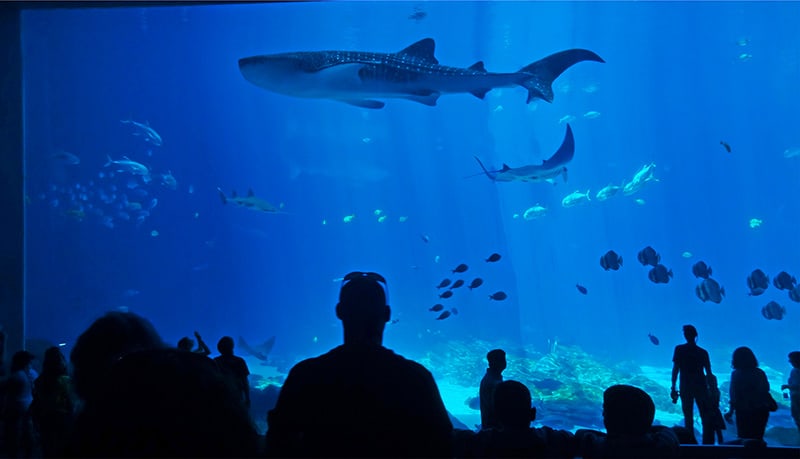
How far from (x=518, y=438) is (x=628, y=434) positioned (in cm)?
40

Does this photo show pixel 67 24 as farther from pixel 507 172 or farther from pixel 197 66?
pixel 507 172

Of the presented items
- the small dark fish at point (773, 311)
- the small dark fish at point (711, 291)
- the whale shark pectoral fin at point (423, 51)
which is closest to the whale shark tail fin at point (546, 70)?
the whale shark pectoral fin at point (423, 51)

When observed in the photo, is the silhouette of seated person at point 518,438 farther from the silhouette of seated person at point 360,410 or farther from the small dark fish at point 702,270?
the small dark fish at point 702,270

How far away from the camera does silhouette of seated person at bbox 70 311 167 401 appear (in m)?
1.48

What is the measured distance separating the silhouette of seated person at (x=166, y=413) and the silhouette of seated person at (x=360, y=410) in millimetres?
357

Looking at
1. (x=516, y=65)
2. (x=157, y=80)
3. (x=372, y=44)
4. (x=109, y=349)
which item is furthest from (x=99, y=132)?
(x=109, y=349)

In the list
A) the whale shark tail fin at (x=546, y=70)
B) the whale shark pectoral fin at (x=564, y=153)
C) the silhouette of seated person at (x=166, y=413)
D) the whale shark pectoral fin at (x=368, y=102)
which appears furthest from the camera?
the whale shark pectoral fin at (x=564, y=153)

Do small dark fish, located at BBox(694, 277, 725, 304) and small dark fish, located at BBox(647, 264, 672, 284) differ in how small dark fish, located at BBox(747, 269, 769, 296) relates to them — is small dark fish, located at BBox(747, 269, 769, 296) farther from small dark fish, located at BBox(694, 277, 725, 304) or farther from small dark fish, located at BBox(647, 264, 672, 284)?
small dark fish, located at BBox(647, 264, 672, 284)

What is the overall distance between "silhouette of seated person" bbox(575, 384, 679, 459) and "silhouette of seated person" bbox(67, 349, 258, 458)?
1.32 m

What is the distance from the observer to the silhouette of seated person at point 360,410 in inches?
46.2

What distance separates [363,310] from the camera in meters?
1.49

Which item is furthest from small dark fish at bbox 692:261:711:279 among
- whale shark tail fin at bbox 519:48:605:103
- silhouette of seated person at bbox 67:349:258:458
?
silhouette of seated person at bbox 67:349:258:458

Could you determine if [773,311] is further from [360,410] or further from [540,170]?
[360,410]

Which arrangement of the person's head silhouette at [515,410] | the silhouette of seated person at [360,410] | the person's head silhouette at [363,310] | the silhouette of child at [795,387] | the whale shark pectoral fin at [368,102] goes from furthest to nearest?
the whale shark pectoral fin at [368,102] < the silhouette of child at [795,387] < the person's head silhouette at [515,410] < the person's head silhouette at [363,310] < the silhouette of seated person at [360,410]
